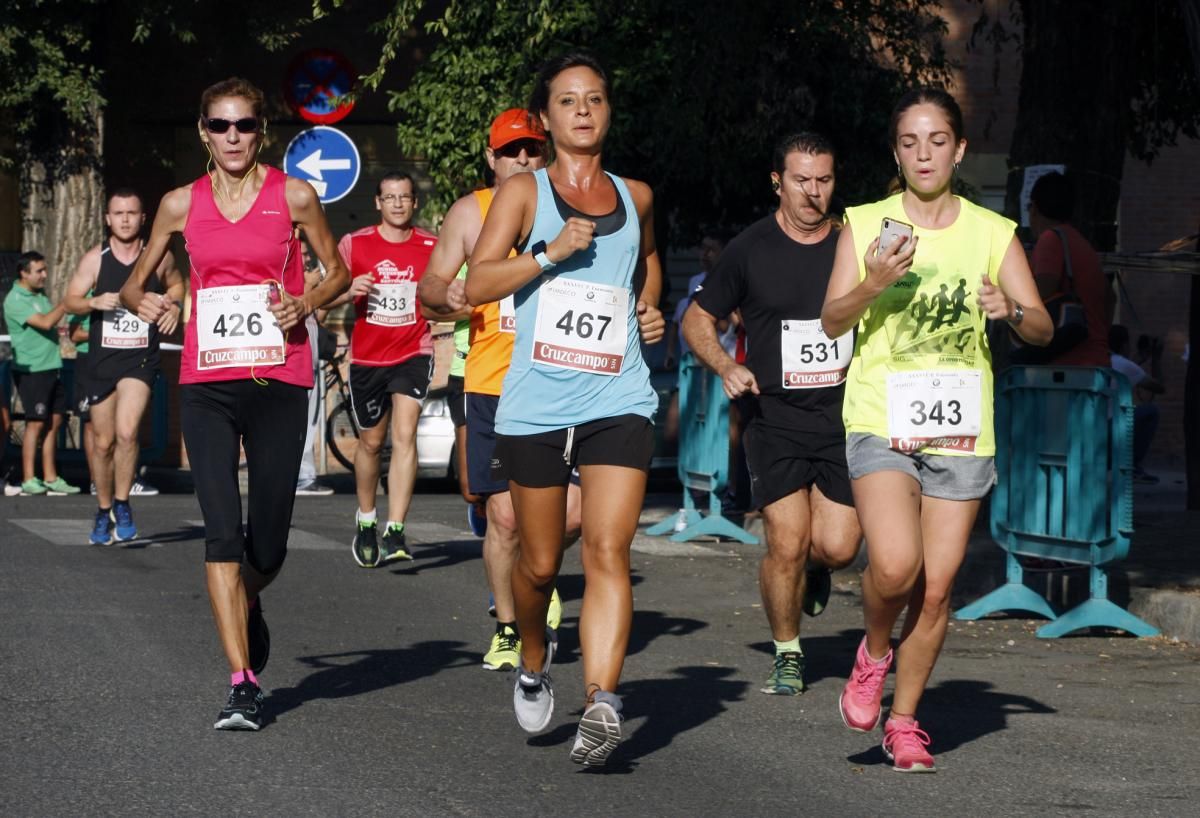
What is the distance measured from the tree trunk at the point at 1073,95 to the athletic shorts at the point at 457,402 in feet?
13.4

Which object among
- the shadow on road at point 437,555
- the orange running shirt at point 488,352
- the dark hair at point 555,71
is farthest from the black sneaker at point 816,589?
the shadow on road at point 437,555

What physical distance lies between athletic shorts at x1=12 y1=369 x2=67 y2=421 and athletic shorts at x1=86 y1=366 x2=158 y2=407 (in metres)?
4.57

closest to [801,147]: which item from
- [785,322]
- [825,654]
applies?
[785,322]

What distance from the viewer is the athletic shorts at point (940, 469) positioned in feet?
20.0

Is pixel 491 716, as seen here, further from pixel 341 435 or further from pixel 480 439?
pixel 341 435

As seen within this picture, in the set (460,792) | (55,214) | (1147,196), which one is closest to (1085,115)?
(460,792)

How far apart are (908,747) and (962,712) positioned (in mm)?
1258

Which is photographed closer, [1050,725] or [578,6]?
[1050,725]

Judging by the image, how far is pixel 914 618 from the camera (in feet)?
20.4

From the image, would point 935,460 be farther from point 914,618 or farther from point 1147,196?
point 1147,196

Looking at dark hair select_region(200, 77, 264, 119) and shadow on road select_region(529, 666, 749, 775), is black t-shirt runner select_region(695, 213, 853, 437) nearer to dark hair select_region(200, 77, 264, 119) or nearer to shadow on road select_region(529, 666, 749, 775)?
shadow on road select_region(529, 666, 749, 775)

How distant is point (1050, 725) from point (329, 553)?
6106mm

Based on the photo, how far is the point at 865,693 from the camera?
20.6 ft

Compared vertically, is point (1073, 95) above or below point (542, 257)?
above
